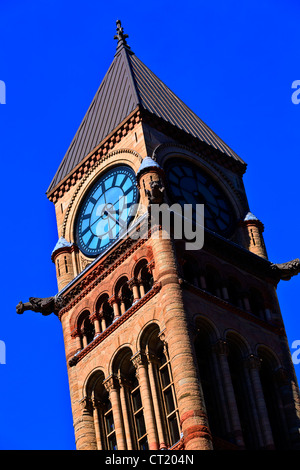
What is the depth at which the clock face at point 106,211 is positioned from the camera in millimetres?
62500

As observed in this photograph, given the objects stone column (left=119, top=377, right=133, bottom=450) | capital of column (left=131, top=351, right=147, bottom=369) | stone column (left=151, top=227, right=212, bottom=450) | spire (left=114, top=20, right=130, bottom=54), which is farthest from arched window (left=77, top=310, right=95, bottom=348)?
spire (left=114, top=20, right=130, bottom=54)

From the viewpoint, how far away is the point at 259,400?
57469mm

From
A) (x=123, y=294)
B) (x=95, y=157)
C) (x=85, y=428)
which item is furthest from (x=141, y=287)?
(x=95, y=157)

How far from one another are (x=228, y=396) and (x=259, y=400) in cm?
195

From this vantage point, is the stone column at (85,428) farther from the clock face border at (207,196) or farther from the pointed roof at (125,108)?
the pointed roof at (125,108)

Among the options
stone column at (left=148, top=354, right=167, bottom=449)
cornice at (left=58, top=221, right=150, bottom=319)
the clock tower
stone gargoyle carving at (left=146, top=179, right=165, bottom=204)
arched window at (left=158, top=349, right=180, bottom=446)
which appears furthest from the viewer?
cornice at (left=58, top=221, right=150, bottom=319)

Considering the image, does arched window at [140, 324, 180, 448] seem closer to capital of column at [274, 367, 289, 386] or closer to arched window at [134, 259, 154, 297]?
arched window at [134, 259, 154, 297]

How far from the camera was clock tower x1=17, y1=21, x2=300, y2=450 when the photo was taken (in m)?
56.1

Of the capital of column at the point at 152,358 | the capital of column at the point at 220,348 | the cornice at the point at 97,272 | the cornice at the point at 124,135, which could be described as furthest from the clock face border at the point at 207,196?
the capital of column at the point at 152,358

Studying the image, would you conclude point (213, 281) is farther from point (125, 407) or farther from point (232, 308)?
point (125, 407)

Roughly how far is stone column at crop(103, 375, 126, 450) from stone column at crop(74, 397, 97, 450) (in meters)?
1.39

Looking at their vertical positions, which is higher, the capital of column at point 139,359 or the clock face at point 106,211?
the clock face at point 106,211

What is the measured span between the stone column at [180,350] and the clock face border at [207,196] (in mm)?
3873
